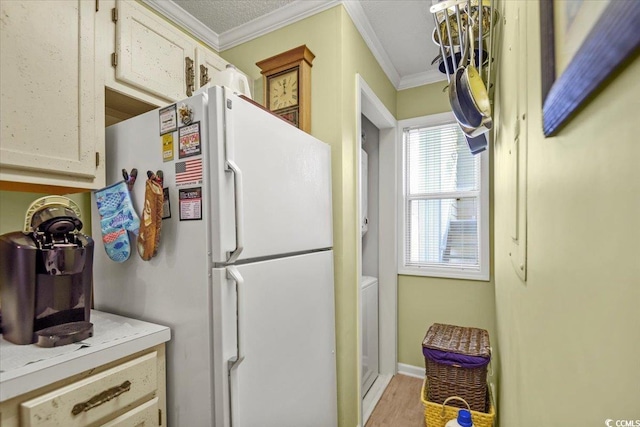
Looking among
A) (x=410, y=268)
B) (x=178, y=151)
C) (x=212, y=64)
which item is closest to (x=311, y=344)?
(x=178, y=151)

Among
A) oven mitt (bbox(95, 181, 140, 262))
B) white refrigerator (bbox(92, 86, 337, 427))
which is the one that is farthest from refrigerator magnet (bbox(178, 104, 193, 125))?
oven mitt (bbox(95, 181, 140, 262))

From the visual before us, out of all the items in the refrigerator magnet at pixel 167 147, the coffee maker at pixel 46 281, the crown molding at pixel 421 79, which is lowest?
the coffee maker at pixel 46 281

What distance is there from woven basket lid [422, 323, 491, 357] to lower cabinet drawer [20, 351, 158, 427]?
151cm

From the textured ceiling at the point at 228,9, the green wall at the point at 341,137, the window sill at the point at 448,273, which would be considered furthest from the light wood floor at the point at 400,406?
the textured ceiling at the point at 228,9

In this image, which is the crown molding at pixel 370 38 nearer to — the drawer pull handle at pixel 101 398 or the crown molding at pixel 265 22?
the crown molding at pixel 265 22

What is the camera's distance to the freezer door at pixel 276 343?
1.00 metres

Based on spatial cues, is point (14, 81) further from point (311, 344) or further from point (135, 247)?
point (311, 344)

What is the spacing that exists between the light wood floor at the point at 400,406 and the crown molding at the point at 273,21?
2.72 m

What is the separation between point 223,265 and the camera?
1008mm

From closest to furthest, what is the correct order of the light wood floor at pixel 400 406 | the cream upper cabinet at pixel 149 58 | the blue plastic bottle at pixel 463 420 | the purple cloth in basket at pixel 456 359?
the cream upper cabinet at pixel 149 58 → the blue plastic bottle at pixel 463 420 → the purple cloth in basket at pixel 456 359 → the light wood floor at pixel 400 406

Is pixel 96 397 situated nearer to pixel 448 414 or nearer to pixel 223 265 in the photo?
pixel 223 265

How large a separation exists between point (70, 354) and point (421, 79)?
292 centimetres

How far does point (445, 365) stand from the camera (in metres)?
1.75

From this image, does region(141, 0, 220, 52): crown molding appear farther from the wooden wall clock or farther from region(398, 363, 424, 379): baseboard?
region(398, 363, 424, 379): baseboard
